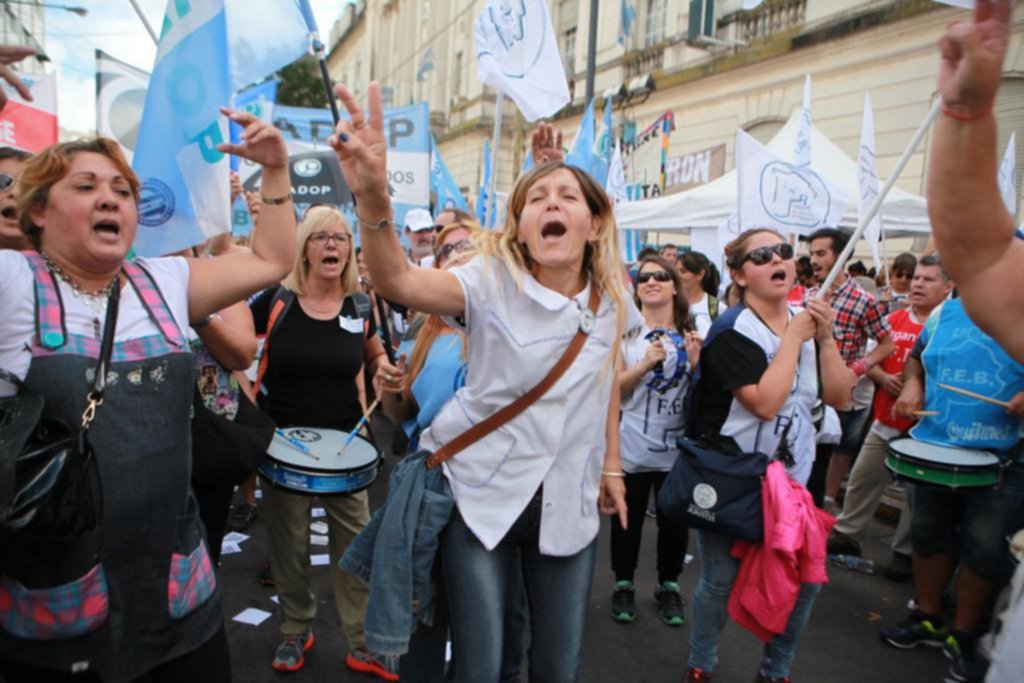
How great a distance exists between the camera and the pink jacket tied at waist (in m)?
2.68

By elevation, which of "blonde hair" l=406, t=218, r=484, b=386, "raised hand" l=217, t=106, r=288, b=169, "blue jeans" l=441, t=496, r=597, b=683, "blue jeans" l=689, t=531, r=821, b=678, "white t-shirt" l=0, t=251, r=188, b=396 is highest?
"raised hand" l=217, t=106, r=288, b=169

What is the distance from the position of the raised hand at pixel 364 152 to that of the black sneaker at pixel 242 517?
3.72 metres

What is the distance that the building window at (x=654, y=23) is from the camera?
18531 millimetres

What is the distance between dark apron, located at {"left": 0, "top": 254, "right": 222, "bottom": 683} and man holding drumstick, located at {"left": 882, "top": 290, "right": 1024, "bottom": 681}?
129 inches

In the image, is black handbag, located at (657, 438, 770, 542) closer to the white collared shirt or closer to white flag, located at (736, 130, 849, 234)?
the white collared shirt

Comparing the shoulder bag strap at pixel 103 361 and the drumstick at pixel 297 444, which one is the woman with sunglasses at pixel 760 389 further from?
the shoulder bag strap at pixel 103 361

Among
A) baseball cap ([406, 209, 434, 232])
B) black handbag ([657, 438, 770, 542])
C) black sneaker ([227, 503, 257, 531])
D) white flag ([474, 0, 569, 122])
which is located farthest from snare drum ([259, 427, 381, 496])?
baseball cap ([406, 209, 434, 232])

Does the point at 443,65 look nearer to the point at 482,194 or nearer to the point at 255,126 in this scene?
the point at 482,194

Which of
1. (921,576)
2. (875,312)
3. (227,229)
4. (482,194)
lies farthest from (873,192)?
(227,229)

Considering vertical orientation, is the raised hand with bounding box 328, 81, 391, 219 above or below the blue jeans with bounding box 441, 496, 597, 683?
above

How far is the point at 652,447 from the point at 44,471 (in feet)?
9.64

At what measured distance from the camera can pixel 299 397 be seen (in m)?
3.25

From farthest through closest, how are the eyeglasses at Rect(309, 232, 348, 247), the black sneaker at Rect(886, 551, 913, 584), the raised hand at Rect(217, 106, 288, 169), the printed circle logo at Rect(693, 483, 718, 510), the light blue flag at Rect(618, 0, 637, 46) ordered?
the light blue flag at Rect(618, 0, 637, 46) → the black sneaker at Rect(886, 551, 913, 584) → the eyeglasses at Rect(309, 232, 348, 247) → the printed circle logo at Rect(693, 483, 718, 510) → the raised hand at Rect(217, 106, 288, 169)

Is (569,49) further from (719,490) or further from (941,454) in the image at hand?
(719,490)
